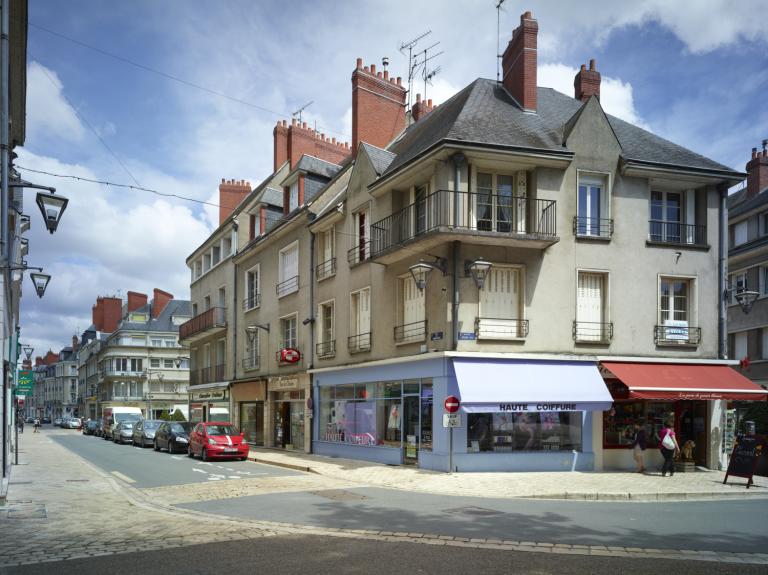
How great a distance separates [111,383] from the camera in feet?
246

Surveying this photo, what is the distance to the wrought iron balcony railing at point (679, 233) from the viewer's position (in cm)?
1983

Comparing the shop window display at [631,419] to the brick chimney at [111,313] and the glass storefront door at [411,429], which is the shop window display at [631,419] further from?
the brick chimney at [111,313]

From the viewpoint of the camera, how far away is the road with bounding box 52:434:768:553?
900 cm

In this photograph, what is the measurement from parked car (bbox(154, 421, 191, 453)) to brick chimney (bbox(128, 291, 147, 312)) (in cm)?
5229

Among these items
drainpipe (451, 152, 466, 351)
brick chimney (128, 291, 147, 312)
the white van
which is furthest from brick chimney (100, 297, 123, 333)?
drainpipe (451, 152, 466, 351)

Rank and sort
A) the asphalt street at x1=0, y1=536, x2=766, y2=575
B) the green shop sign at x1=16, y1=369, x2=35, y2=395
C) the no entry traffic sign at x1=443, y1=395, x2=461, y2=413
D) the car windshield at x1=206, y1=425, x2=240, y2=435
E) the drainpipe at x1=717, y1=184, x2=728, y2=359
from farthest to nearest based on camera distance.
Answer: the car windshield at x1=206, y1=425, x2=240, y2=435 < the green shop sign at x1=16, y1=369, x2=35, y2=395 < the drainpipe at x1=717, y1=184, x2=728, y2=359 < the no entry traffic sign at x1=443, y1=395, x2=461, y2=413 < the asphalt street at x1=0, y1=536, x2=766, y2=575

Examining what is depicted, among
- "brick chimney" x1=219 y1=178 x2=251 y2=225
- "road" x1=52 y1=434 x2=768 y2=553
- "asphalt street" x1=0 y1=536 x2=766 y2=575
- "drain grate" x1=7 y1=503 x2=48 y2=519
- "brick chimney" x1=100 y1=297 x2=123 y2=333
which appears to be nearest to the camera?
"asphalt street" x1=0 y1=536 x2=766 y2=575

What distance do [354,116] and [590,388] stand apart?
13.7m

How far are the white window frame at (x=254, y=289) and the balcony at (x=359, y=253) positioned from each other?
8.99 m

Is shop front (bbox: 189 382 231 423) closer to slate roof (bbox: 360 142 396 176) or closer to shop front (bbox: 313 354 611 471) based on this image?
slate roof (bbox: 360 142 396 176)

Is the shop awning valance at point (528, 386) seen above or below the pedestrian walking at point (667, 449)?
above

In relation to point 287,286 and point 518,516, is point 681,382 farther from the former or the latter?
point 287,286

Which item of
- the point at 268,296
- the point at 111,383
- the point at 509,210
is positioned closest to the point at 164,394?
the point at 111,383

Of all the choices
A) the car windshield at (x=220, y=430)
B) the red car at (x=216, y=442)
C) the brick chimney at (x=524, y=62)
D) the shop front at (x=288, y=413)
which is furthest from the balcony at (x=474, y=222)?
the car windshield at (x=220, y=430)
